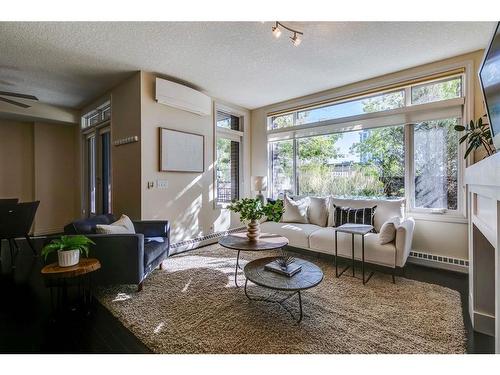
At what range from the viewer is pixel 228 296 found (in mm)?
2340

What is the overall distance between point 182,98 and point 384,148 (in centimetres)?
323

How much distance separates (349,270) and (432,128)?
7.34 feet

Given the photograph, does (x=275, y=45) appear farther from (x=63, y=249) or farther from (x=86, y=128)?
(x=86, y=128)

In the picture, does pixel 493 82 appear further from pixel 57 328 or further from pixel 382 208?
pixel 57 328

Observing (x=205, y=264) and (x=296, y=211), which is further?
(x=296, y=211)

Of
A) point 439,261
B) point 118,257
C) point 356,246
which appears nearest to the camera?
point 118,257

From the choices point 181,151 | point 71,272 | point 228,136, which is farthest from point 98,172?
point 71,272

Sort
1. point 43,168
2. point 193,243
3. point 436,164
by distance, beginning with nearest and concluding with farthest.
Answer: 1. point 436,164
2. point 193,243
3. point 43,168

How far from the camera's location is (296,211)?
3.90 m

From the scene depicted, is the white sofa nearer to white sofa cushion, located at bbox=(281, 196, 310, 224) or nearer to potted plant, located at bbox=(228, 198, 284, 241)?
white sofa cushion, located at bbox=(281, 196, 310, 224)

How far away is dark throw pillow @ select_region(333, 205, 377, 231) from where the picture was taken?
3201 millimetres

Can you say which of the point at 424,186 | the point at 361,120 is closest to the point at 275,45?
the point at 361,120

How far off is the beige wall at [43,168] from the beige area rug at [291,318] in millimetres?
4209

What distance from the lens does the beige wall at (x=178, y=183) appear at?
3475mm
